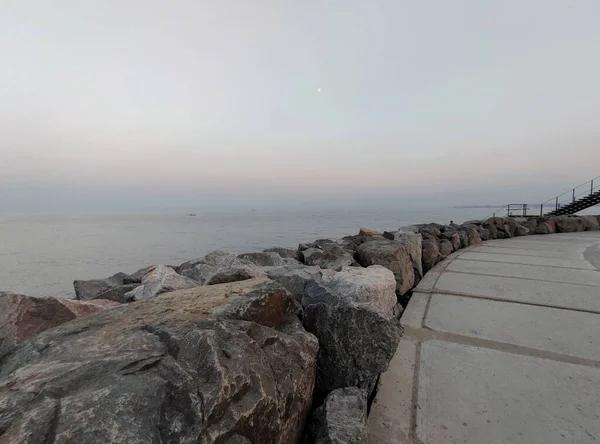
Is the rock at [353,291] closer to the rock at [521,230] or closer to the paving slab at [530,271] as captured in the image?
the paving slab at [530,271]

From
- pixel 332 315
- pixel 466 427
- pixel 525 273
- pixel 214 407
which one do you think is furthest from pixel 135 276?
pixel 525 273

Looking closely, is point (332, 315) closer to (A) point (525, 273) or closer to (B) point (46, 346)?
(B) point (46, 346)

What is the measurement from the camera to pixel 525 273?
488 centimetres

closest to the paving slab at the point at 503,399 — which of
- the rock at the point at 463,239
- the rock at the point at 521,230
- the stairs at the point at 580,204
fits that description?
the rock at the point at 463,239

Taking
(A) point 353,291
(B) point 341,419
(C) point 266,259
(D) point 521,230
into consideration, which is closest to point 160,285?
(A) point 353,291

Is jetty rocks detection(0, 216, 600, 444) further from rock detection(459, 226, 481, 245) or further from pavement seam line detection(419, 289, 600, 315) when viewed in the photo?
rock detection(459, 226, 481, 245)

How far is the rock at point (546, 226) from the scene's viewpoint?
11.7m

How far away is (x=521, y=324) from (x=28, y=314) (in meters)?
4.17

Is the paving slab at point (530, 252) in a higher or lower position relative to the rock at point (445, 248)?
lower

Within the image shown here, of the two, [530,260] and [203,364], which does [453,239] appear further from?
[203,364]

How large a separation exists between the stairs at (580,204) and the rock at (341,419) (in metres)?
23.6

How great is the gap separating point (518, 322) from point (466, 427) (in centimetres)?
182

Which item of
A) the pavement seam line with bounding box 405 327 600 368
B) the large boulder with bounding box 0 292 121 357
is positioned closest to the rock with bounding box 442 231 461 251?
the pavement seam line with bounding box 405 327 600 368

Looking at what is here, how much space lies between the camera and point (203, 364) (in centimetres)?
127
